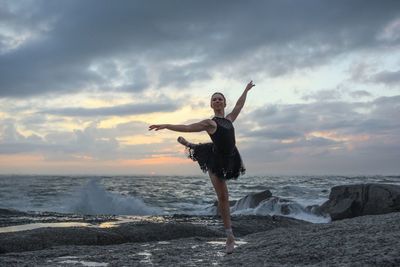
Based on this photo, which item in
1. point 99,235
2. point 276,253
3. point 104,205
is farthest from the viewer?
point 104,205

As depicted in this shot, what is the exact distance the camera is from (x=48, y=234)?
10273 mm

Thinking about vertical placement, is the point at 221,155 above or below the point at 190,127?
below

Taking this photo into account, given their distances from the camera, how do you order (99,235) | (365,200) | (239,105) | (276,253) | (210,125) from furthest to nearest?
(365,200) < (99,235) < (239,105) < (210,125) < (276,253)

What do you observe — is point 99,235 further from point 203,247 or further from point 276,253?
point 276,253

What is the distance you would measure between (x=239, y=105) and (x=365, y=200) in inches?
475

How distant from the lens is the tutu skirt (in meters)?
7.61

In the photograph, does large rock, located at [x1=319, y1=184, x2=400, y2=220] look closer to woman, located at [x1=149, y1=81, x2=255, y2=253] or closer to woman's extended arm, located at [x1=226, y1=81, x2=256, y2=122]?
woman's extended arm, located at [x1=226, y1=81, x2=256, y2=122]

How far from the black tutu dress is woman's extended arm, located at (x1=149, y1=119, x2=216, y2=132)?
230 mm

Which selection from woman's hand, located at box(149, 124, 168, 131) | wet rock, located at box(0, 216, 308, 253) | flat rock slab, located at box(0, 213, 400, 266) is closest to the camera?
flat rock slab, located at box(0, 213, 400, 266)

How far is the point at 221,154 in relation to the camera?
7641 millimetres

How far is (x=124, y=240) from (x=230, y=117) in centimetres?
462

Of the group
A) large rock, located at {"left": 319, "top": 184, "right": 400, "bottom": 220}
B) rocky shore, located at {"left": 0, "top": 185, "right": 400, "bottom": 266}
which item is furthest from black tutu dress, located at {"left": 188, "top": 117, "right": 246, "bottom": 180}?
large rock, located at {"left": 319, "top": 184, "right": 400, "bottom": 220}

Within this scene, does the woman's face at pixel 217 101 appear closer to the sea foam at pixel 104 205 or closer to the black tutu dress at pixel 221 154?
the black tutu dress at pixel 221 154

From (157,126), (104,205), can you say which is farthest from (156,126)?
(104,205)
